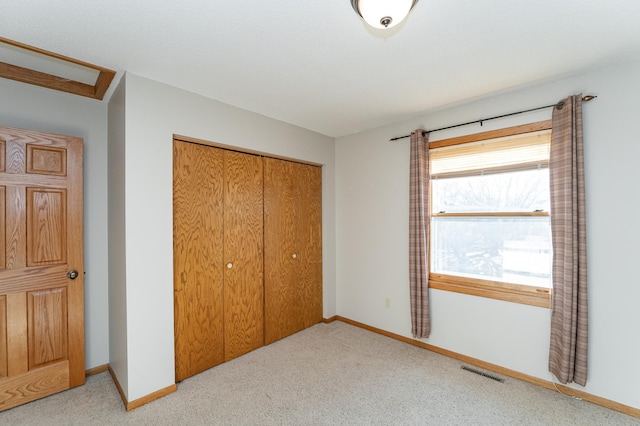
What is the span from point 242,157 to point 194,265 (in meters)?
1.14

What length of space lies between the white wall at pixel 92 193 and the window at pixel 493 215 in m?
3.19

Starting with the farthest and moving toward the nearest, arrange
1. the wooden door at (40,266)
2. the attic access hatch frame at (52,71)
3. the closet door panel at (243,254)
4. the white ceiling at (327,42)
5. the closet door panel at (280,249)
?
the closet door panel at (280,249) → the closet door panel at (243,254) → the wooden door at (40,266) → the attic access hatch frame at (52,71) → the white ceiling at (327,42)

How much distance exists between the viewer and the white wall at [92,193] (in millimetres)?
2434

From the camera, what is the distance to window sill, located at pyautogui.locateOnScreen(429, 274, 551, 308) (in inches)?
93.7

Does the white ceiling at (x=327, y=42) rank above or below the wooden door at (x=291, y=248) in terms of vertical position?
above

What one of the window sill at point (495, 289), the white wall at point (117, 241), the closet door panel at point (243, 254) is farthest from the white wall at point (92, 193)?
the window sill at point (495, 289)

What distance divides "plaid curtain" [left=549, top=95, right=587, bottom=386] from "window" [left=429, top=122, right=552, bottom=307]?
0.15 metres

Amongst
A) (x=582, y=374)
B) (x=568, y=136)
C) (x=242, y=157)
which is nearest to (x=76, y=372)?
(x=242, y=157)

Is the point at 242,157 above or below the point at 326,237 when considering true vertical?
above

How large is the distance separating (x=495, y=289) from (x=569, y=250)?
679mm

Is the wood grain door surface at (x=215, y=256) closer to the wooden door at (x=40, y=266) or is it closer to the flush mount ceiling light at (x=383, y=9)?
the wooden door at (x=40, y=266)

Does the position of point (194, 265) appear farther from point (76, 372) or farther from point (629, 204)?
point (629, 204)

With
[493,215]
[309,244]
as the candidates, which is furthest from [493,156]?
[309,244]

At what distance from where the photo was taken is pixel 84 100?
2.54 metres
